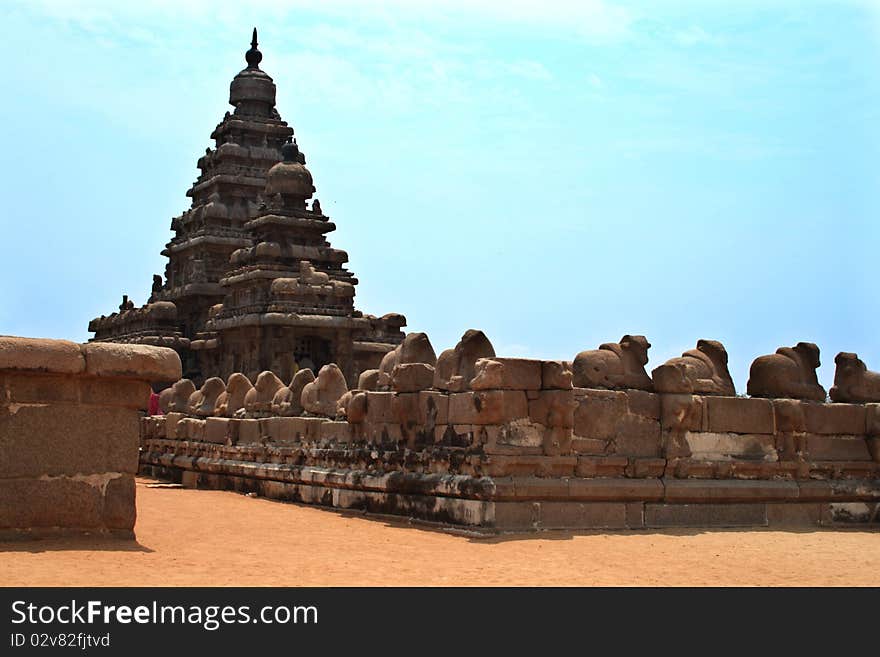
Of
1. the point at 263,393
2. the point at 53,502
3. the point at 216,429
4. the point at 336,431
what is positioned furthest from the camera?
the point at 216,429

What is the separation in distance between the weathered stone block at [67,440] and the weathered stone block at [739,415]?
250 inches

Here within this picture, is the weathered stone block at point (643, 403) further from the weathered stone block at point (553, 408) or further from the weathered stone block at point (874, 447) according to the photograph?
the weathered stone block at point (874, 447)

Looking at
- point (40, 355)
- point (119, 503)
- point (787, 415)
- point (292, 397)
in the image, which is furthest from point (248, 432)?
point (40, 355)

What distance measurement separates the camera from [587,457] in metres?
11.4

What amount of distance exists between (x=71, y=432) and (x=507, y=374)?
4160 millimetres

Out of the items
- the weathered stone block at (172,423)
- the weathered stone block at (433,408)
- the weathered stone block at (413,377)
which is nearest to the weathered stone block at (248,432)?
the weathered stone block at (172,423)

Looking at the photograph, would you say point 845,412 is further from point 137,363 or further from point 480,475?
point 137,363

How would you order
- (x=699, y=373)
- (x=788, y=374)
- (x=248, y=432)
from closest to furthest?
1. (x=699, y=373)
2. (x=788, y=374)
3. (x=248, y=432)

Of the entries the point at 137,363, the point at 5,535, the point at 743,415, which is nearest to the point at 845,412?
the point at 743,415

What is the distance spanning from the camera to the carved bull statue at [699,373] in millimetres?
12055

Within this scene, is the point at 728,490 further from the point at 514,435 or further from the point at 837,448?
the point at 514,435

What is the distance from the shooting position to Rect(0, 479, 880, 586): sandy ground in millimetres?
7797

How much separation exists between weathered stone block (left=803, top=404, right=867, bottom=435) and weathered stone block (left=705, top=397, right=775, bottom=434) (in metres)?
0.57

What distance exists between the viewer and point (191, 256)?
44.0 meters
